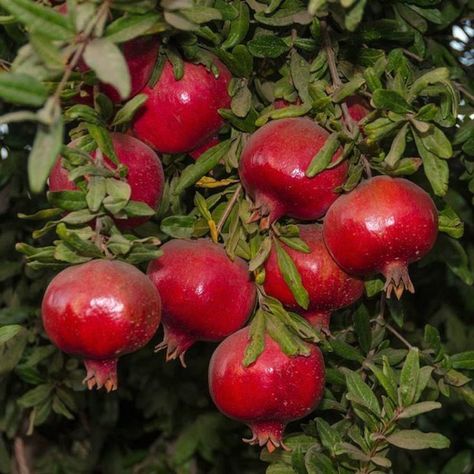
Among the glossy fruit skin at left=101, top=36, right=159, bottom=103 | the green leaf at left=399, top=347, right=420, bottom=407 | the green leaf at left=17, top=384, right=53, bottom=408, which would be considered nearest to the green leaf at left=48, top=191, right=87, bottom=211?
the glossy fruit skin at left=101, top=36, right=159, bottom=103

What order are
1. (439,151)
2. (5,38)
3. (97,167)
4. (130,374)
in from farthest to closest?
(130,374) < (5,38) < (439,151) < (97,167)

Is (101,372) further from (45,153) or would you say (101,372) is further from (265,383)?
(45,153)

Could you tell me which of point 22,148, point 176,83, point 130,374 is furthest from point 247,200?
point 130,374

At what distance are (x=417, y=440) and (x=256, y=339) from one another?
260 millimetres

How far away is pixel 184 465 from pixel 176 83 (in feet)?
4.60

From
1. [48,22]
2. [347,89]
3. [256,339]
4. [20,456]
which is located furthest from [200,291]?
[20,456]

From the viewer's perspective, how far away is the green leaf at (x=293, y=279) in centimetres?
120

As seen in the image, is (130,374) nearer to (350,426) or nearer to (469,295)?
(469,295)

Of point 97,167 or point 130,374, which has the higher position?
point 97,167

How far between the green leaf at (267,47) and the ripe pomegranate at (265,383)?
1.16 ft

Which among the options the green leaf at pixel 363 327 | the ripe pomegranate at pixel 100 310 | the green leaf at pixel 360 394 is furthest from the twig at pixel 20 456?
the ripe pomegranate at pixel 100 310

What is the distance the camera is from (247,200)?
1.26 m

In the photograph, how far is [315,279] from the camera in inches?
47.6

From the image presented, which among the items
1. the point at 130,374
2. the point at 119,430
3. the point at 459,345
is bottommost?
the point at 119,430
